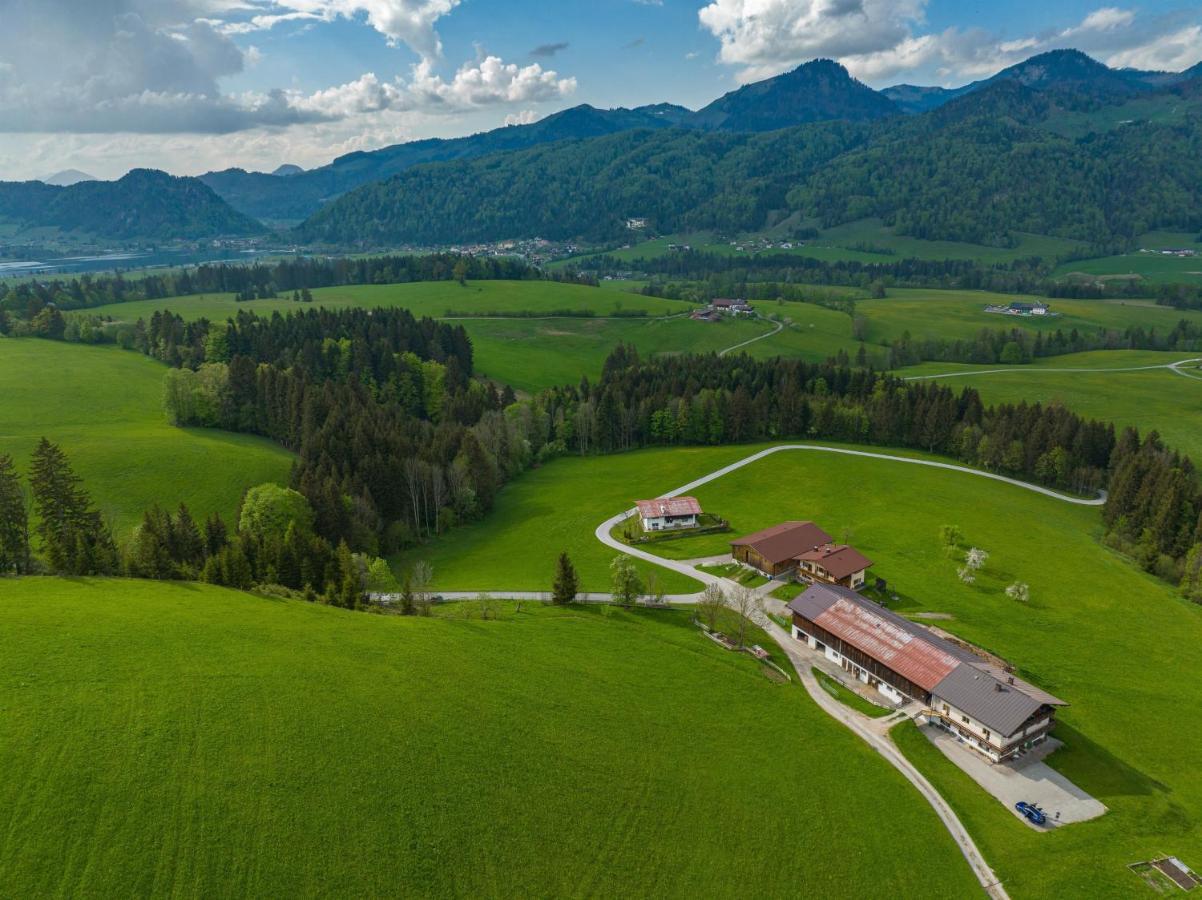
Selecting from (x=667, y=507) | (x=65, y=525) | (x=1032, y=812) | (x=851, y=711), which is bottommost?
(x=1032, y=812)

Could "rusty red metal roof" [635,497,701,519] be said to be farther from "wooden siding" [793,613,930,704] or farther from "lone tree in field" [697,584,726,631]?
"wooden siding" [793,613,930,704]

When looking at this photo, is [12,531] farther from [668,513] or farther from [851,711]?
[851,711]

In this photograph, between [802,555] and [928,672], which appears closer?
[928,672]

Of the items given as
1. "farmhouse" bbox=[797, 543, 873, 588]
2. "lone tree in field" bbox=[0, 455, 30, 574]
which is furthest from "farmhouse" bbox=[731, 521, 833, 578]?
"lone tree in field" bbox=[0, 455, 30, 574]

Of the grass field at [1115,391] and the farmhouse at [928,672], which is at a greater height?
the grass field at [1115,391]

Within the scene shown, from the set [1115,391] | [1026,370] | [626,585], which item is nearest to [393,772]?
[626,585]

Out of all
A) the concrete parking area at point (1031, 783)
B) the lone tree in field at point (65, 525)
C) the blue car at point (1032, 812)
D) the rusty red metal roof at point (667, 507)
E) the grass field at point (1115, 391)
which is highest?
the lone tree in field at point (65, 525)

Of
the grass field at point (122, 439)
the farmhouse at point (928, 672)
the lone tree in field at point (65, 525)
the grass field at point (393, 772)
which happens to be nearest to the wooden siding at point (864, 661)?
the farmhouse at point (928, 672)

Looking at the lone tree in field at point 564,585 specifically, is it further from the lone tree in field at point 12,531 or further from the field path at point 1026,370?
the field path at point 1026,370
